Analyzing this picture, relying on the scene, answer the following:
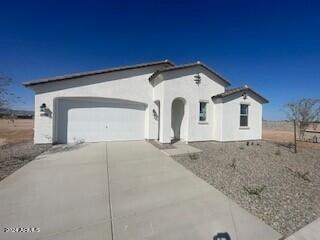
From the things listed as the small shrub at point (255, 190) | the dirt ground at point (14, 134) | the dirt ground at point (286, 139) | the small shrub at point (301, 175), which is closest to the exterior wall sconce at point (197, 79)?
the small shrub at point (301, 175)

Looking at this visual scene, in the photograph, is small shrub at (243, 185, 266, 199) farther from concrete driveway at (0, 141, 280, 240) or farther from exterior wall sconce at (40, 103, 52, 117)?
exterior wall sconce at (40, 103, 52, 117)

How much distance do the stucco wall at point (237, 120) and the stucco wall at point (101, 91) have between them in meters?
4.95

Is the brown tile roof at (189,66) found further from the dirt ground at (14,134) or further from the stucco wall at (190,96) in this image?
the dirt ground at (14,134)

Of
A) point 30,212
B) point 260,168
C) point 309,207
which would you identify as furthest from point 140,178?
point 260,168

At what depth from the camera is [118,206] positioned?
372 cm

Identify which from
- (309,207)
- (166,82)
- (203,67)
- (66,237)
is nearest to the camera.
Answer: (66,237)

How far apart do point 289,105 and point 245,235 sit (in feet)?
65.3

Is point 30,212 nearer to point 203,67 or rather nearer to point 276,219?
point 276,219

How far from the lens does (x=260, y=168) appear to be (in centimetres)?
682

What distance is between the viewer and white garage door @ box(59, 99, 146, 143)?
11016mm

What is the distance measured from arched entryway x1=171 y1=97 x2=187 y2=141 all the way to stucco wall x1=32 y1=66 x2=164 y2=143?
5.06ft

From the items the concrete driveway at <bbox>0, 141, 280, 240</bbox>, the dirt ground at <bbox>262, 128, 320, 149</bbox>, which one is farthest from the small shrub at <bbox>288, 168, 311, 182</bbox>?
the dirt ground at <bbox>262, 128, 320, 149</bbox>

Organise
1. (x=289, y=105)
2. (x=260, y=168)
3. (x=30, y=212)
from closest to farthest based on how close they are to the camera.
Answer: (x=30, y=212) < (x=260, y=168) < (x=289, y=105)

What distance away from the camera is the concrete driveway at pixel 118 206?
296 cm
